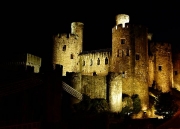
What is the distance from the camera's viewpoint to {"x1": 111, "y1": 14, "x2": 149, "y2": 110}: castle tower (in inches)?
1507

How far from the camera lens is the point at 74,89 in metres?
A: 34.0

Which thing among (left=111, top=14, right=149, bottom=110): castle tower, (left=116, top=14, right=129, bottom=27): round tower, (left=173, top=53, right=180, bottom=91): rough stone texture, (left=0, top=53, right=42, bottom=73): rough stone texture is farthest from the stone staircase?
(left=173, top=53, right=180, bottom=91): rough stone texture

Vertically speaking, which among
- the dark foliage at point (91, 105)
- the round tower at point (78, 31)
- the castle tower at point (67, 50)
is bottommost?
the dark foliage at point (91, 105)

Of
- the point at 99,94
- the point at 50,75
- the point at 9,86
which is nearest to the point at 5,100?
the point at 9,86

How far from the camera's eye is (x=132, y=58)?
1532 inches

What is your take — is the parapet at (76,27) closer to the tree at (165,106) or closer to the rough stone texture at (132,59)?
the rough stone texture at (132,59)

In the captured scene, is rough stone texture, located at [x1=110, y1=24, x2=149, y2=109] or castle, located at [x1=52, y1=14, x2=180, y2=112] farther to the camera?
rough stone texture, located at [x1=110, y1=24, x2=149, y2=109]

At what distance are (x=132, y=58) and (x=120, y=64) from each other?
152 cm

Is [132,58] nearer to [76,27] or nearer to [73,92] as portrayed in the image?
[73,92]

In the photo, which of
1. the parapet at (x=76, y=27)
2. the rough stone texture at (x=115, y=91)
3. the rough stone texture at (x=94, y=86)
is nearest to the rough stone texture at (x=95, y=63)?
the parapet at (x=76, y=27)

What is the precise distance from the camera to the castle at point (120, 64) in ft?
118

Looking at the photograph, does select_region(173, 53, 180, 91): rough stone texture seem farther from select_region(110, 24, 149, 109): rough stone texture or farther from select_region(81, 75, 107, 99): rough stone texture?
select_region(81, 75, 107, 99): rough stone texture

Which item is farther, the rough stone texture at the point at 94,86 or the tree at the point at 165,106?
the rough stone texture at the point at 94,86

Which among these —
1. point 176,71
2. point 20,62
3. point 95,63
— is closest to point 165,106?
point 176,71
